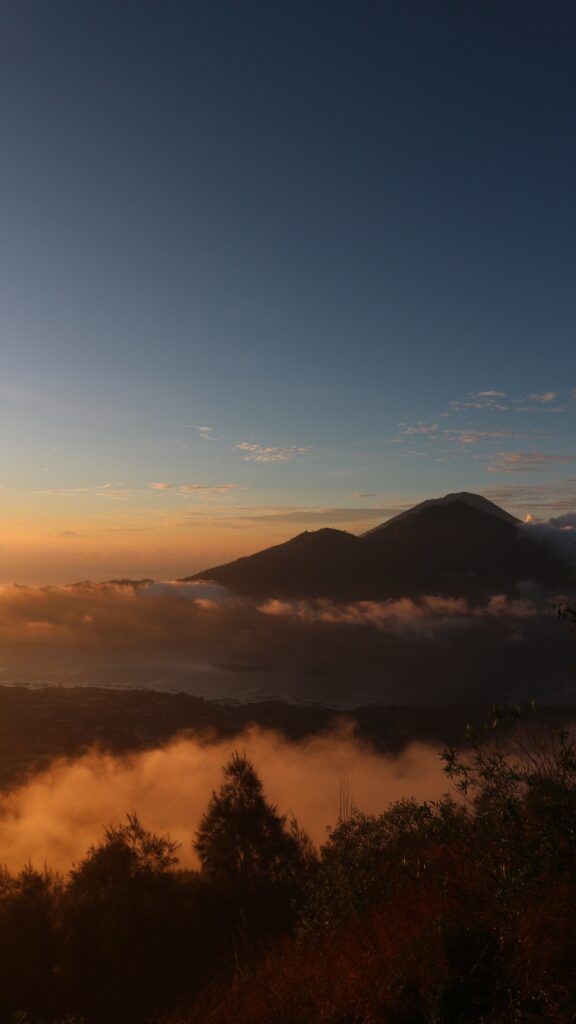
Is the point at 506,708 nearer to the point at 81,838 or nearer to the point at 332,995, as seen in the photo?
the point at 332,995

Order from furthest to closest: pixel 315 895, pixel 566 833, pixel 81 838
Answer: pixel 81 838, pixel 315 895, pixel 566 833

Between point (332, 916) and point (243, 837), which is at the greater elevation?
point (332, 916)

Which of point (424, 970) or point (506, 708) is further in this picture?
point (506, 708)

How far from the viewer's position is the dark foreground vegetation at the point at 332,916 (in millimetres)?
16297

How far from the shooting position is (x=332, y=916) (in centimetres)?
3556

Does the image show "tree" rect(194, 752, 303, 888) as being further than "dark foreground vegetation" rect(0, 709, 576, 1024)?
Yes

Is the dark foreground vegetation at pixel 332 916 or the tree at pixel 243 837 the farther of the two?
the tree at pixel 243 837

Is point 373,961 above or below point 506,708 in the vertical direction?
below

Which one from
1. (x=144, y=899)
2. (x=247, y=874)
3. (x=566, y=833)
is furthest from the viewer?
(x=247, y=874)

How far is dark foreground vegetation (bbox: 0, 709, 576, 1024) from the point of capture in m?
16.3

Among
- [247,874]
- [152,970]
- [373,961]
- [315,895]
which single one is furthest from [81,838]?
[373,961]

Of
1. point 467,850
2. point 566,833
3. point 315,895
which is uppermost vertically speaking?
point 566,833

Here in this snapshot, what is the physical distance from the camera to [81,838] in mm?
198500

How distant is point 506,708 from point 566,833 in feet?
14.1
